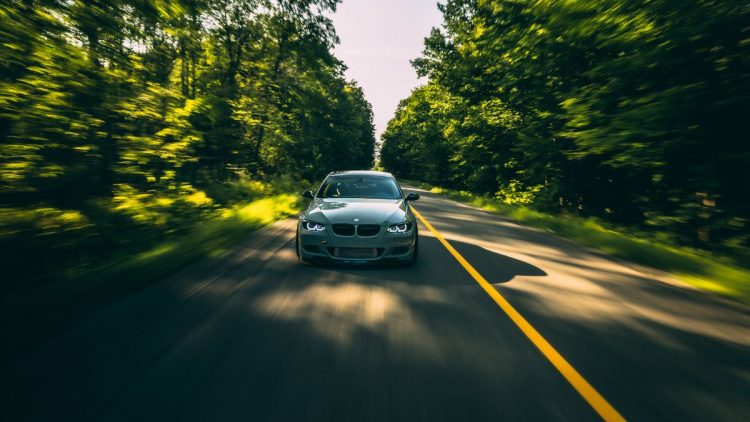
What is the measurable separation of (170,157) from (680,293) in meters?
9.76

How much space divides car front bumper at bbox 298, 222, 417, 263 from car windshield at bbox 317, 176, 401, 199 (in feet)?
4.99

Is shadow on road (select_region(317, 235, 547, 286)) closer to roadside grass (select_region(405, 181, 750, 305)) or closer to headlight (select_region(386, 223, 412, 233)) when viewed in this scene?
headlight (select_region(386, 223, 412, 233))

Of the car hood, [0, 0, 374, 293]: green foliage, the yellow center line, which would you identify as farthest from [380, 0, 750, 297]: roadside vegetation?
[0, 0, 374, 293]: green foliage

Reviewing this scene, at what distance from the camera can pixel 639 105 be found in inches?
359

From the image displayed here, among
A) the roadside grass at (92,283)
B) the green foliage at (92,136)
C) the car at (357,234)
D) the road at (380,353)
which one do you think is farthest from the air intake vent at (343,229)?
the green foliage at (92,136)

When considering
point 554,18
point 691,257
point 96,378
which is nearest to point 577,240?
point 691,257

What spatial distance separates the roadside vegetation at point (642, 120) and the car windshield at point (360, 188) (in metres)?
5.04

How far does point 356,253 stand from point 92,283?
3248 millimetres

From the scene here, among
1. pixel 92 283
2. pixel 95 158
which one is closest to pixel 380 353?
pixel 92 283

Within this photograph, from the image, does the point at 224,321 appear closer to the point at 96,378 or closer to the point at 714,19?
the point at 96,378

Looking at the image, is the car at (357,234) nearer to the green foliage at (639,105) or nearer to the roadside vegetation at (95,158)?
the roadside vegetation at (95,158)

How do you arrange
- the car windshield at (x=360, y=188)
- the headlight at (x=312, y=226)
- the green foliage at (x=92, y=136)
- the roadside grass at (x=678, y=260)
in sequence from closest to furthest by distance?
the green foliage at (x=92, y=136), the roadside grass at (x=678, y=260), the headlight at (x=312, y=226), the car windshield at (x=360, y=188)

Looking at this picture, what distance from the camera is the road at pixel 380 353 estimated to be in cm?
268

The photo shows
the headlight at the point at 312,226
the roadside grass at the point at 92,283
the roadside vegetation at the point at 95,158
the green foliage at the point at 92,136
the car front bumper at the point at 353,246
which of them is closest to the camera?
the roadside grass at the point at 92,283
